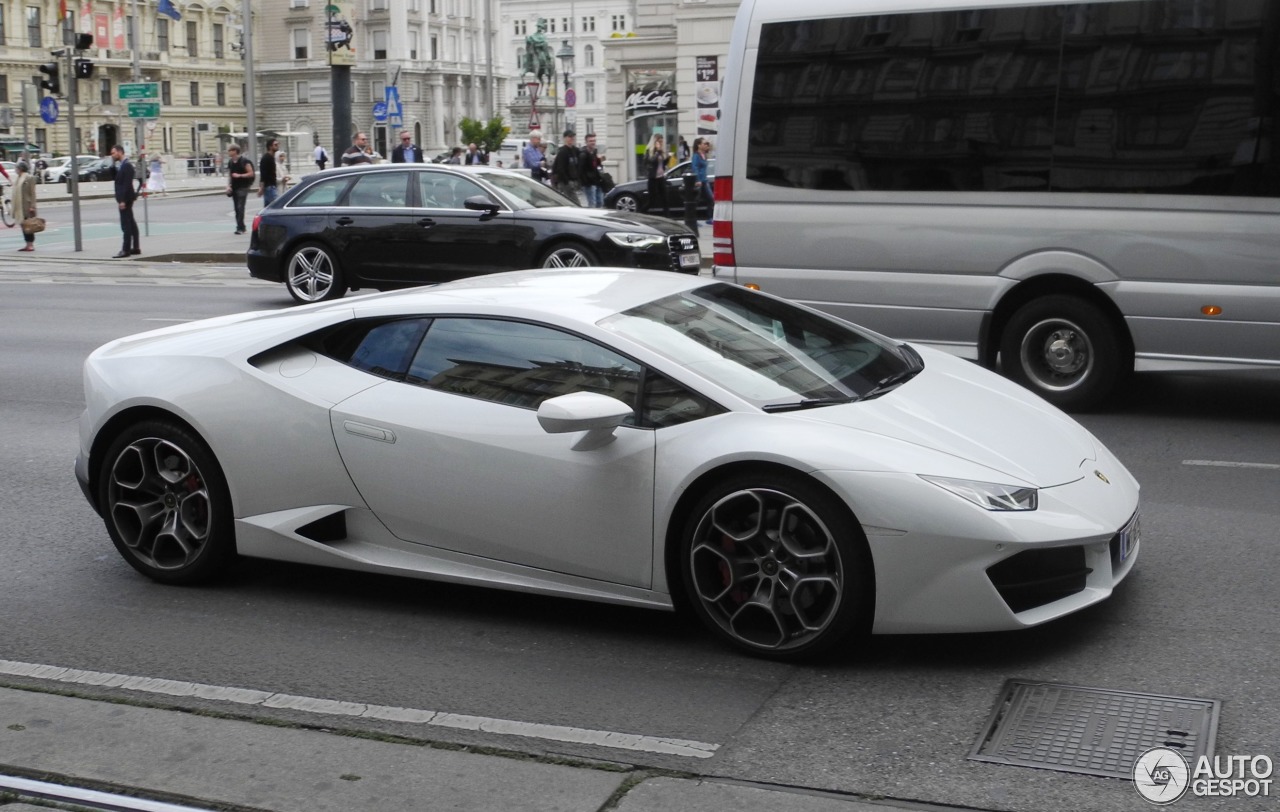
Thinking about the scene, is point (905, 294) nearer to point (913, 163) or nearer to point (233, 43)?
point (913, 163)

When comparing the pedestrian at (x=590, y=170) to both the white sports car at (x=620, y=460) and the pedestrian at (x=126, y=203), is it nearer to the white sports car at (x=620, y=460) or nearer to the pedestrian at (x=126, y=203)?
the pedestrian at (x=126, y=203)

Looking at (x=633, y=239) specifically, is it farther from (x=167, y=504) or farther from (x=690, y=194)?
(x=167, y=504)

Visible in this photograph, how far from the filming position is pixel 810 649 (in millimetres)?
4770

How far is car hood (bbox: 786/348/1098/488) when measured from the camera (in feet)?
16.1

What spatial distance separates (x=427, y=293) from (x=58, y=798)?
2.49 metres

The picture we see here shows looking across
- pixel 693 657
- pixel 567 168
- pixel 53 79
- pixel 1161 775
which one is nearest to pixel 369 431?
pixel 693 657

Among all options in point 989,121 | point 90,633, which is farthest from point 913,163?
point 90,633

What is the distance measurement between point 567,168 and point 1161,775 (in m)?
22.8

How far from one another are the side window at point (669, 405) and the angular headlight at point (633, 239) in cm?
1052

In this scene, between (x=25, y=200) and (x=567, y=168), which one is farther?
(x=25, y=200)

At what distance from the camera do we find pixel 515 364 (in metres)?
5.36

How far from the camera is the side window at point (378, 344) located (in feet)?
18.3

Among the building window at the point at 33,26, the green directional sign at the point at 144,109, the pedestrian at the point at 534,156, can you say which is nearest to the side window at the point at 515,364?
the pedestrian at the point at 534,156

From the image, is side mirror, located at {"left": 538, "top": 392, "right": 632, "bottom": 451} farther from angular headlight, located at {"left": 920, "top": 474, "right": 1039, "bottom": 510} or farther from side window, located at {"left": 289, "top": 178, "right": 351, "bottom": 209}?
side window, located at {"left": 289, "top": 178, "right": 351, "bottom": 209}
